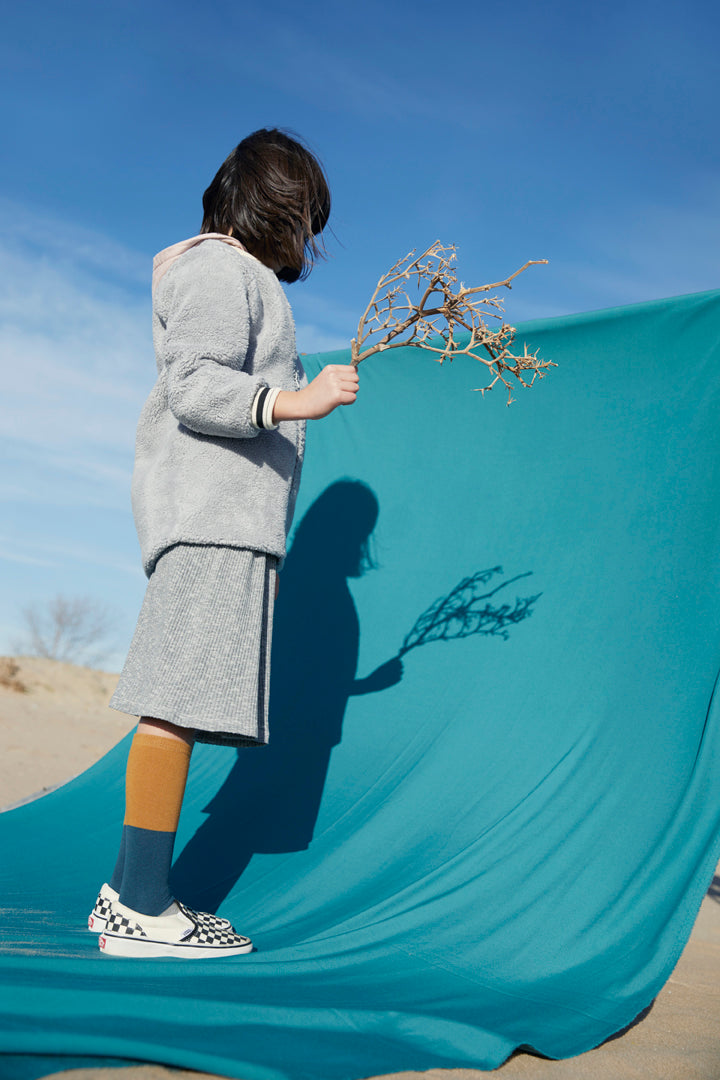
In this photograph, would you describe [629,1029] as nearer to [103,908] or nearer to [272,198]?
[103,908]

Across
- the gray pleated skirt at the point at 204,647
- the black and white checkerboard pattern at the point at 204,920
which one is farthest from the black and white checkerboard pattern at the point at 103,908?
the gray pleated skirt at the point at 204,647

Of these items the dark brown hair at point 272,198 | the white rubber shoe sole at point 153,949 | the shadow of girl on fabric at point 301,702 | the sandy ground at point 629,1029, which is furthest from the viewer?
the shadow of girl on fabric at point 301,702

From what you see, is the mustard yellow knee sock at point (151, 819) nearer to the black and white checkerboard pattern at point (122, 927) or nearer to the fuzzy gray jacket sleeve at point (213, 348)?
the black and white checkerboard pattern at point (122, 927)

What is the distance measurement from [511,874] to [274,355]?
4.12ft

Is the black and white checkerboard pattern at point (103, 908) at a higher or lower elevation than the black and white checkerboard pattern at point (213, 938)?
higher

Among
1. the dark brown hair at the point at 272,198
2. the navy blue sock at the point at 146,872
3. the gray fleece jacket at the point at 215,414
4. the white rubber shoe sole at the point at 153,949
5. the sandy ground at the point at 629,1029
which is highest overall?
the dark brown hair at the point at 272,198

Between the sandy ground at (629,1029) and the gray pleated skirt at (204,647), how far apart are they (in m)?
0.57

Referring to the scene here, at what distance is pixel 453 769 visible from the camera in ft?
7.13

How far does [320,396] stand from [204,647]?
0.49m

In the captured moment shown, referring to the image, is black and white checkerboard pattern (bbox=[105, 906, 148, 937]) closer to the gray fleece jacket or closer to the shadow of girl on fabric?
the shadow of girl on fabric

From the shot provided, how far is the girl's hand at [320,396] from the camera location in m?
1.39

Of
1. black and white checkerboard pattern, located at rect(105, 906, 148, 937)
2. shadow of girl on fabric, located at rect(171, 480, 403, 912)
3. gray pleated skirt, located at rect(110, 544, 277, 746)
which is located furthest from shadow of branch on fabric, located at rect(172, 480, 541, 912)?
gray pleated skirt, located at rect(110, 544, 277, 746)

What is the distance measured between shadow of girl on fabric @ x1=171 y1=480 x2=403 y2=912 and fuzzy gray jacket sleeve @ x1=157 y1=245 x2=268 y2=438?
3.65 feet

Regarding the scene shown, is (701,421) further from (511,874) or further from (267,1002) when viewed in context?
(267,1002)
